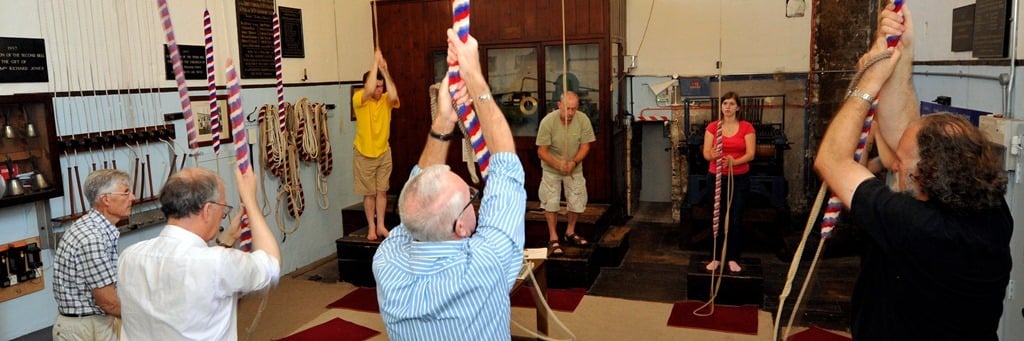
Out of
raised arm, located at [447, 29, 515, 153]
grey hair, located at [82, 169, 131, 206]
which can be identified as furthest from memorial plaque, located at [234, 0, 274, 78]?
raised arm, located at [447, 29, 515, 153]

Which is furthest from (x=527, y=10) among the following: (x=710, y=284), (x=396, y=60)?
(x=710, y=284)

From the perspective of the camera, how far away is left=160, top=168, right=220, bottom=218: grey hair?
208 centimetres

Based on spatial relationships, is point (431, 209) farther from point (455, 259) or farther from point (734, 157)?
point (734, 157)

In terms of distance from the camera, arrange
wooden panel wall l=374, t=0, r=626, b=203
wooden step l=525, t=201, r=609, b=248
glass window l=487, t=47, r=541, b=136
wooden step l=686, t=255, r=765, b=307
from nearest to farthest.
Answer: wooden step l=686, t=255, r=765, b=307 → wooden step l=525, t=201, r=609, b=248 → wooden panel wall l=374, t=0, r=626, b=203 → glass window l=487, t=47, r=541, b=136

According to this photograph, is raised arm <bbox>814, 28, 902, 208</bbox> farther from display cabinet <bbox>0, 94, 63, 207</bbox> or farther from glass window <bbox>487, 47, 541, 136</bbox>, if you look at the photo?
glass window <bbox>487, 47, 541, 136</bbox>

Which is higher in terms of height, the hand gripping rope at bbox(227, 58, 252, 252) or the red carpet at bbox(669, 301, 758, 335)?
the hand gripping rope at bbox(227, 58, 252, 252)

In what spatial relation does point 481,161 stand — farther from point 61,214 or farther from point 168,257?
point 61,214

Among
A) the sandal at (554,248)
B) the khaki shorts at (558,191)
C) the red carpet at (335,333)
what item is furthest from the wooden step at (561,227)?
the red carpet at (335,333)

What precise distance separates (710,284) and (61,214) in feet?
13.4

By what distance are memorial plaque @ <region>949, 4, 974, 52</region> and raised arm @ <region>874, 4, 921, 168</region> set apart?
257 centimetres

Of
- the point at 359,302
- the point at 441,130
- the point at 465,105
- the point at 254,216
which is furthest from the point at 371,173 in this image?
the point at 465,105

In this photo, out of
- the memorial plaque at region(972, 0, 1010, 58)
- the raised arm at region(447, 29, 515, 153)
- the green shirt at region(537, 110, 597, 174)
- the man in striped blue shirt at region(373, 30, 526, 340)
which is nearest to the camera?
the man in striped blue shirt at region(373, 30, 526, 340)

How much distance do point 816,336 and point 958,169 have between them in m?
3.02

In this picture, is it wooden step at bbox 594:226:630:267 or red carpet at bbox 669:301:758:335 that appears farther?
wooden step at bbox 594:226:630:267
